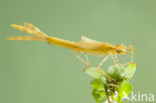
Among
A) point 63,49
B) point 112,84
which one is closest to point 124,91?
point 112,84

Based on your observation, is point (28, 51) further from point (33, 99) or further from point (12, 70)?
point (33, 99)

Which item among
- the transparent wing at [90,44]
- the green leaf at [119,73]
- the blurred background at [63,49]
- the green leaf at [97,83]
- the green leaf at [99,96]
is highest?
the blurred background at [63,49]

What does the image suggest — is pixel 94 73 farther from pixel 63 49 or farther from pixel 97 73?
pixel 63 49

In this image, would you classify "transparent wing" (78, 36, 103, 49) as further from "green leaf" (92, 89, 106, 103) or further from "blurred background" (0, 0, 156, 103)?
"blurred background" (0, 0, 156, 103)

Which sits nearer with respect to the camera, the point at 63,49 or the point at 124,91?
the point at 124,91

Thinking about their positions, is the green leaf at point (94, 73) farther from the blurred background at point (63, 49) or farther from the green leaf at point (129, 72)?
the blurred background at point (63, 49)

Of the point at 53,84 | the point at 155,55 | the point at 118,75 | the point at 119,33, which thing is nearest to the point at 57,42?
the point at 118,75

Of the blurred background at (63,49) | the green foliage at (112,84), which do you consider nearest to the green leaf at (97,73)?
the green foliage at (112,84)
